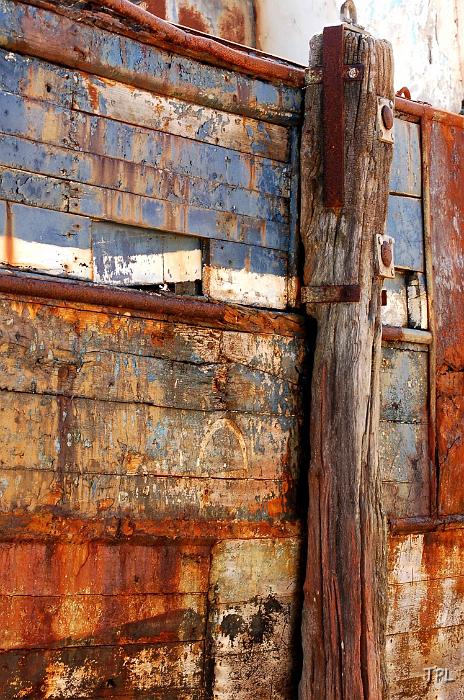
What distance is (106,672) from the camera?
140 inches

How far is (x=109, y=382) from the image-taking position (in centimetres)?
357

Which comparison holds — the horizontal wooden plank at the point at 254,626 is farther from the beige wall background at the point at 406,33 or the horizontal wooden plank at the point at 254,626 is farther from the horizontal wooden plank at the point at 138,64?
the beige wall background at the point at 406,33

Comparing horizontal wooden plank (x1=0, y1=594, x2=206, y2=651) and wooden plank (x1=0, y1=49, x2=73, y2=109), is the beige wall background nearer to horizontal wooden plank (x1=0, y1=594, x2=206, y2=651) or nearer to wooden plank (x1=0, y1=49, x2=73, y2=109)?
wooden plank (x1=0, y1=49, x2=73, y2=109)

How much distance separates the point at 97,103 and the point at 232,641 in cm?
206

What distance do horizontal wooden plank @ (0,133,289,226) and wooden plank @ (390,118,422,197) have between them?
2.32 feet

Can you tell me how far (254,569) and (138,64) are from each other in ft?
6.40

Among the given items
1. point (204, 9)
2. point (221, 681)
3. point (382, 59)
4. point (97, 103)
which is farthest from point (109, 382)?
point (204, 9)

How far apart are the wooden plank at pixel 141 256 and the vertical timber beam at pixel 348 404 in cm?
57

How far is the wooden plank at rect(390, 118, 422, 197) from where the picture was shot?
464 centimetres

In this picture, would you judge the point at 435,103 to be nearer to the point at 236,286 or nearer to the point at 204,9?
the point at 204,9

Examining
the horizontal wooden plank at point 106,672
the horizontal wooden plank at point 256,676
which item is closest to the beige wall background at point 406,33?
the horizontal wooden plank at point 256,676

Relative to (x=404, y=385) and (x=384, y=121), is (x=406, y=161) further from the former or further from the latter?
(x=404, y=385)

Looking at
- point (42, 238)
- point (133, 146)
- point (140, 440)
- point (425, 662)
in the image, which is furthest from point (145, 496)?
point (425, 662)

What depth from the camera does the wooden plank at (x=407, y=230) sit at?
462cm
